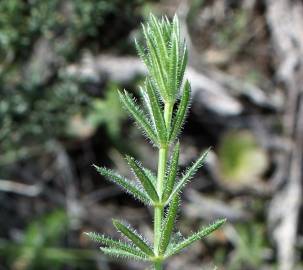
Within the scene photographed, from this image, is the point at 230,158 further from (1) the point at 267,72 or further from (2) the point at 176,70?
(2) the point at 176,70

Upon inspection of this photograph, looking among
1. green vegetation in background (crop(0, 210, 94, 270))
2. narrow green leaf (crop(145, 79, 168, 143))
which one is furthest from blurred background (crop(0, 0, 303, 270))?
narrow green leaf (crop(145, 79, 168, 143))

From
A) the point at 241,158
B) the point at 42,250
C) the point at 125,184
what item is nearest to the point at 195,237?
the point at 125,184

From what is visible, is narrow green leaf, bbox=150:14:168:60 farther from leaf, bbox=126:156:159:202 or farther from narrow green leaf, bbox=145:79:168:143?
leaf, bbox=126:156:159:202

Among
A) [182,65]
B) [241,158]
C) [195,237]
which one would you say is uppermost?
[182,65]

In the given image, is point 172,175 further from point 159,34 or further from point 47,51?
point 47,51

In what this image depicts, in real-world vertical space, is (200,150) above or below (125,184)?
below

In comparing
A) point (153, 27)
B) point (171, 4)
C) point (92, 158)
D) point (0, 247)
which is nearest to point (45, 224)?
point (0, 247)

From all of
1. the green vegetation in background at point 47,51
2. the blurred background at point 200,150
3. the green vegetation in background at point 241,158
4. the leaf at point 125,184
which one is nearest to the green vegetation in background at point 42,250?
the blurred background at point 200,150
